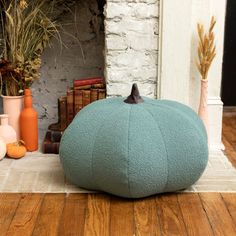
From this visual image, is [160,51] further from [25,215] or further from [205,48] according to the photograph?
[25,215]

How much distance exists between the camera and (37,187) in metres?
2.78

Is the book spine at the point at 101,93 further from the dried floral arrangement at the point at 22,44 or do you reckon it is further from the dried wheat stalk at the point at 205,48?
the dried wheat stalk at the point at 205,48

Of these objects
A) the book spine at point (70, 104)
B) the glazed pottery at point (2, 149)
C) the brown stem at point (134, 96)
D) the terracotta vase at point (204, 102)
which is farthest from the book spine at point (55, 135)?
the terracotta vase at point (204, 102)

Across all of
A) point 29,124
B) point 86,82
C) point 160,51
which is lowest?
point 29,124

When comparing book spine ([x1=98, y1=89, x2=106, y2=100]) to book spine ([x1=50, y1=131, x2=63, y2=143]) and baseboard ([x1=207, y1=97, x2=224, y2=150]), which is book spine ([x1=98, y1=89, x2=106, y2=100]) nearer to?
book spine ([x1=50, y1=131, x2=63, y2=143])

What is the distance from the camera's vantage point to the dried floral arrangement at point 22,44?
329 cm

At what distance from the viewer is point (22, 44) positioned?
3328mm

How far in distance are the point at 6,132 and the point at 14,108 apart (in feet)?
0.57

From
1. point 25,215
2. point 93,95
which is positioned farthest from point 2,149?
point 25,215

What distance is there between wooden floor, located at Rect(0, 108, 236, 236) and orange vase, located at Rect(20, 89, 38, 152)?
0.72 meters

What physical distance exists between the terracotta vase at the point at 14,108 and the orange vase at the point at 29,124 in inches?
1.9

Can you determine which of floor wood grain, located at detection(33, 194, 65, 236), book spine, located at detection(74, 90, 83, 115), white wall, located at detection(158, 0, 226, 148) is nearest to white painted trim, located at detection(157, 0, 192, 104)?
white wall, located at detection(158, 0, 226, 148)

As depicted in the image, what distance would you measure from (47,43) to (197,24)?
97 centimetres

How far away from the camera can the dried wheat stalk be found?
3239mm
